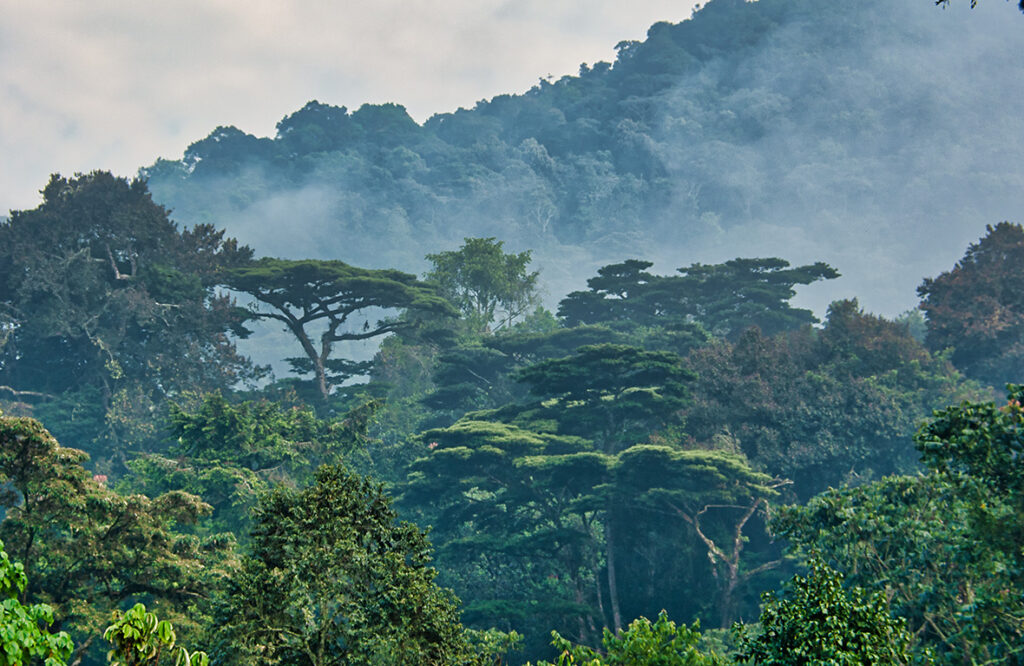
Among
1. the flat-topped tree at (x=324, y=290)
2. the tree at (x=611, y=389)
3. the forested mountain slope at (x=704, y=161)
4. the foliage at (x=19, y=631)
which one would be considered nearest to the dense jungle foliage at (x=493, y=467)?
the foliage at (x=19, y=631)

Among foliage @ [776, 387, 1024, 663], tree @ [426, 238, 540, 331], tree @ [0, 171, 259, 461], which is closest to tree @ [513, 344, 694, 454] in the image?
foliage @ [776, 387, 1024, 663]

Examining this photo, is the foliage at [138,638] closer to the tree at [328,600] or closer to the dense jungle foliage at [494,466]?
the dense jungle foliage at [494,466]

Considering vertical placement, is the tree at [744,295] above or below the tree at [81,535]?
above

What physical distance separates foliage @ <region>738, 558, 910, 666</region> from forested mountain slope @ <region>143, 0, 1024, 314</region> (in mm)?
153368

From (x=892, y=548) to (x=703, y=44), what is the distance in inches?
7371

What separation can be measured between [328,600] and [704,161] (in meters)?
176

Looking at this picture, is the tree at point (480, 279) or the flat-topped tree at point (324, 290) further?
the tree at point (480, 279)

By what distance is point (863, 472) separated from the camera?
35.3 m

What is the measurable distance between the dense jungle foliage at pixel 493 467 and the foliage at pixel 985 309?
0.17m

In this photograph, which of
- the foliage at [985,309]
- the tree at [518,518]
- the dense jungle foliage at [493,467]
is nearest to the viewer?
the dense jungle foliage at [493,467]

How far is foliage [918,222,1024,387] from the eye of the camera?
40219 millimetres

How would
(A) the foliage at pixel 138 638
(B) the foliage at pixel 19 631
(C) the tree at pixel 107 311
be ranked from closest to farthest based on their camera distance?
(B) the foliage at pixel 19 631 < (A) the foliage at pixel 138 638 < (C) the tree at pixel 107 311

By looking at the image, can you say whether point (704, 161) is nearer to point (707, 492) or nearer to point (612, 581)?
point (707, 492)

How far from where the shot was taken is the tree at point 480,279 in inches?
2082
